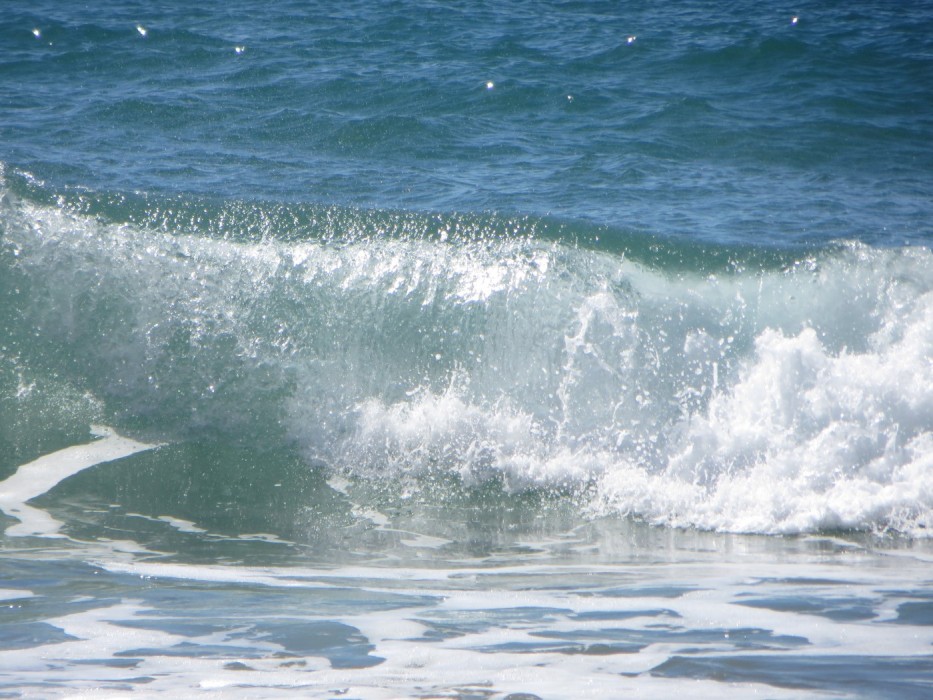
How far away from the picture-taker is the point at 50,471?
569cm

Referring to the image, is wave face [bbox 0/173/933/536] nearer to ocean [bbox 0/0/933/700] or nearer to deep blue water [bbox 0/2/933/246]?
ocean [bbox 0/0/933/700]

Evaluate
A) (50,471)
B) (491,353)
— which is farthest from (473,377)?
(50,471)

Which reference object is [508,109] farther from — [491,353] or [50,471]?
[50,471]

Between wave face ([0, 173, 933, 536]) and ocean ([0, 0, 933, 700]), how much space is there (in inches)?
1.0

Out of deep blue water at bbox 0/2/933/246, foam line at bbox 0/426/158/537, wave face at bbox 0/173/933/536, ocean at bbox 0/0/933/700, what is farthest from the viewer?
deep blue water at bbox 0/2/933/246

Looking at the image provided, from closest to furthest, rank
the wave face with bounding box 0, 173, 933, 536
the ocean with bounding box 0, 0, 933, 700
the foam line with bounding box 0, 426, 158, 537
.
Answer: the ocean with bounding box 0, 0, 933, 700, the foam line with bounding box 0, 426, 158, 537, the wave face with bounding box 0, 173, 933, 536

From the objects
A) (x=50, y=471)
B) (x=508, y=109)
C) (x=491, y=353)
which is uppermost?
(x=508, y=109)

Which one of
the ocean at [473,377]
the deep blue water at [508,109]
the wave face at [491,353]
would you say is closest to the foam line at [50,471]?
the ocean at [473,377]

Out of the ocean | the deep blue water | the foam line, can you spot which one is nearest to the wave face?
the ocean

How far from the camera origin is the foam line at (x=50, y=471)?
4.98m

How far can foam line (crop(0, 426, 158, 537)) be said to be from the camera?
196 inches

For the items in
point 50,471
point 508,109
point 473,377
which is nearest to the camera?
point 50,471

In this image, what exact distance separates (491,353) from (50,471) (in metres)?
2.92

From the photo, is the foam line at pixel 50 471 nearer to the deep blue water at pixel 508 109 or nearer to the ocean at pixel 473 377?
the ocean at pixel 473 377
